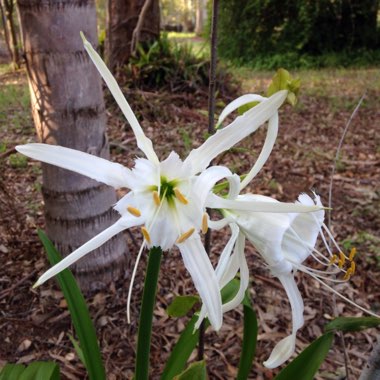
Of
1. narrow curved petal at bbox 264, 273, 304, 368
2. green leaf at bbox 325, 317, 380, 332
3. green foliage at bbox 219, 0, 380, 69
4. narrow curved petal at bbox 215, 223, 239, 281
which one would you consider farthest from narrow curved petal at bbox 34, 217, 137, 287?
green foliage at bbox 219, 0, 380, 69

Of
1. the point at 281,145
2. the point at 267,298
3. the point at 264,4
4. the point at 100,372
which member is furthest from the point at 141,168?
the point at 264,4

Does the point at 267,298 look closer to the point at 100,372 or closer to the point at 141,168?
the point at 100,372

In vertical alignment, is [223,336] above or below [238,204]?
below

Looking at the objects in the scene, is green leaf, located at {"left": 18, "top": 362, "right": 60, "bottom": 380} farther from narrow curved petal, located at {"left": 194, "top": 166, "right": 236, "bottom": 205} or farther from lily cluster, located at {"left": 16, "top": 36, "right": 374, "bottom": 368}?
narrow curved petal, located at {"left": 194, "top": 166, "right": 236, "bottom": 205}

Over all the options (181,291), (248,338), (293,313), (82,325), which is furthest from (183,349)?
(181,291)

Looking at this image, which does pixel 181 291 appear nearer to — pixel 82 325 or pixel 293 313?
pixel 82 325

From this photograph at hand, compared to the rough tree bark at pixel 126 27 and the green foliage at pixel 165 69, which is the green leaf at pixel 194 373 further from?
the rough tree bark at pixel 126 27
